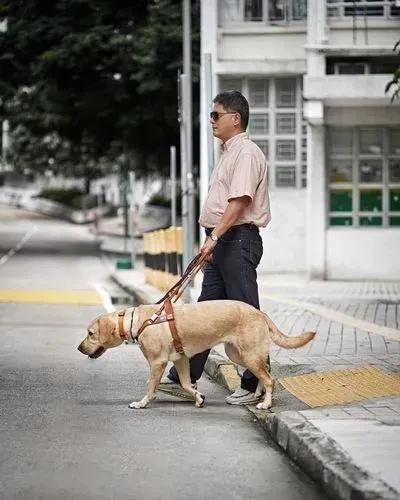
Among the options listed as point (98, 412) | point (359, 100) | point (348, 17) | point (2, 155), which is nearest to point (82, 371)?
point (98, 412)

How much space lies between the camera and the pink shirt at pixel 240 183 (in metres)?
8.72

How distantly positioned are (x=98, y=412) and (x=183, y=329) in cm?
82

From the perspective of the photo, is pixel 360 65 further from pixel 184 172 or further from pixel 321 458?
pixel 321 458

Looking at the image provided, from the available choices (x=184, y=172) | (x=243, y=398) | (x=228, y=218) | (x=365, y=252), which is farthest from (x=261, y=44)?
(x=243, y=398)

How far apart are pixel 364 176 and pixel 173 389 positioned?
1412 centimetres

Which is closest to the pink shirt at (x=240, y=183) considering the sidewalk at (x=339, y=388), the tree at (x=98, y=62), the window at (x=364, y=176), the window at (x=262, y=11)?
the sidewalk at (x=339, y=388)

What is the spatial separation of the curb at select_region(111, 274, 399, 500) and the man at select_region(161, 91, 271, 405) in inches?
35.9

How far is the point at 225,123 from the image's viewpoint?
29.3 feet

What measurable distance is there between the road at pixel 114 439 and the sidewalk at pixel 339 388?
180mm

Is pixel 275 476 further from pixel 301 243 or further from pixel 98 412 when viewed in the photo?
pixel 301 243

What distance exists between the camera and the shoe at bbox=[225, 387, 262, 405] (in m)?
8.92

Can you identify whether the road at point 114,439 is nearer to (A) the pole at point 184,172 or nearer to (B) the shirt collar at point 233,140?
(B) the shirt collar at point 233,140

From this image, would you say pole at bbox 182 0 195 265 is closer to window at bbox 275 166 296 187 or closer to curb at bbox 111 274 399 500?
window at bbox 275 166 296 187


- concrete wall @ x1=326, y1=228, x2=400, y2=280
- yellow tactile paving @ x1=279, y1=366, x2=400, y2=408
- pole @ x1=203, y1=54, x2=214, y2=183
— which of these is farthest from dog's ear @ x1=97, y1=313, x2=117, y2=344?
concrete wall @ x1=326, y1=228, x2=400, y2=280
